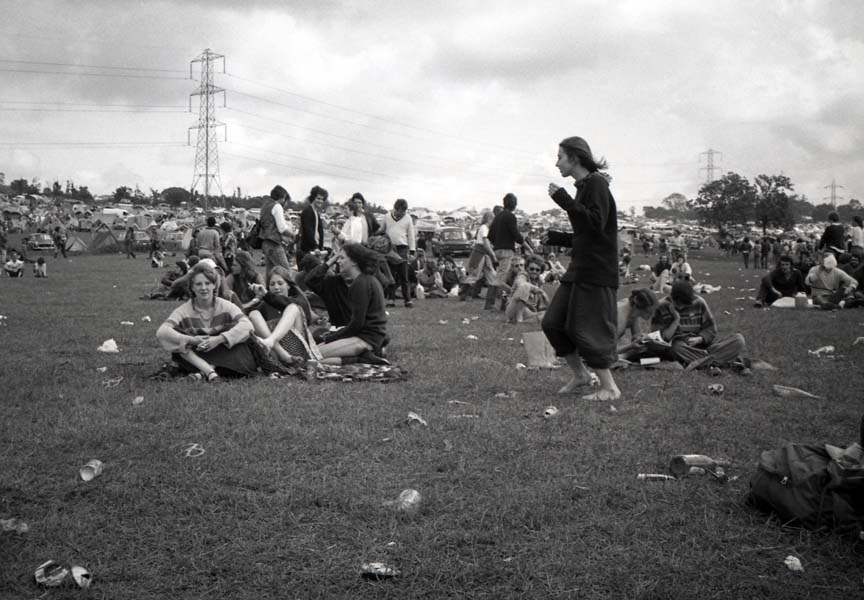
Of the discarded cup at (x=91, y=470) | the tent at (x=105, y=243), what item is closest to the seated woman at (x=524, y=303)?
the discarded cup at (x=91, y=470)

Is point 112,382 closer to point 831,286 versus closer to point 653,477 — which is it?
point 653,477

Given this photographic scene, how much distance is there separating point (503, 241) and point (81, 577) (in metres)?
11.5

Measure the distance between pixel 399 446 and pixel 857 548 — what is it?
2684mm

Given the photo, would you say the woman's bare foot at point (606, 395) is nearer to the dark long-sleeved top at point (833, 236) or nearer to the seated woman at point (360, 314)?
the seated woman at point (360, 314)

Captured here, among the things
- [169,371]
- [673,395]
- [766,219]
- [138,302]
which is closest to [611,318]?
[673,395]

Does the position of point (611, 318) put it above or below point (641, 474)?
above

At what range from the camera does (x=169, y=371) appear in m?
7.43

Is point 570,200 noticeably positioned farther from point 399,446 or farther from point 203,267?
point 203,267

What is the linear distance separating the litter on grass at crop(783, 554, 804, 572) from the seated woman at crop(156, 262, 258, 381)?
206 inches

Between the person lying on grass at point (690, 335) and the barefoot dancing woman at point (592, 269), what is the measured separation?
1970 mm

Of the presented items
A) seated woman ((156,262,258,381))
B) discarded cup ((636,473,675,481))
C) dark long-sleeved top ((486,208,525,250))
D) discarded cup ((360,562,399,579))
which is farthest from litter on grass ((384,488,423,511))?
dark long-sleeved top ((486,208,525,250))

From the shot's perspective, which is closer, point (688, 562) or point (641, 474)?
point (688, 562)

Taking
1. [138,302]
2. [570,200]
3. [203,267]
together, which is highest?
[570,200]

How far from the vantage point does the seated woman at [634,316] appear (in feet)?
27.5
